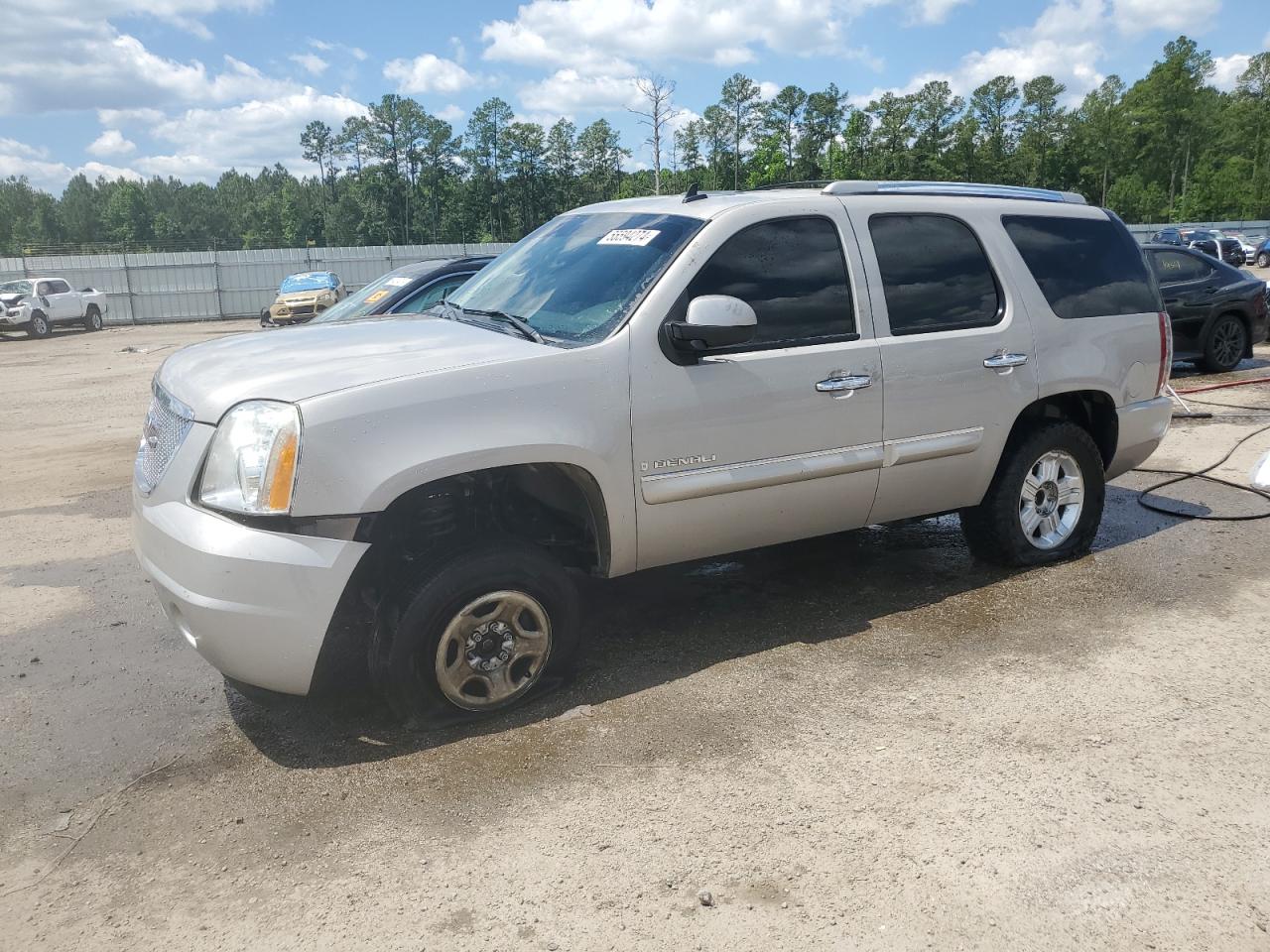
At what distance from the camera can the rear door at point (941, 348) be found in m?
4.66

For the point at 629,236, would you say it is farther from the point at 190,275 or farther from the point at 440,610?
the point at 190,275

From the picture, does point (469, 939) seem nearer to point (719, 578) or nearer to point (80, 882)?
point (80, 882)

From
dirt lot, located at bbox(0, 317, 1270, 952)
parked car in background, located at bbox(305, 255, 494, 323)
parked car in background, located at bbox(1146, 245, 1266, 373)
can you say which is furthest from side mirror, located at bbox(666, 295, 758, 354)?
parked car in background, located at bbox(1146, 245, 1266, 373)

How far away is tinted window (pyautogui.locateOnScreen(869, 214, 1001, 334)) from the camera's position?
15.4 ft

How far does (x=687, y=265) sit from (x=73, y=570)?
4.16 metres

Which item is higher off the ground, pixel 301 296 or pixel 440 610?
pixel 301 296

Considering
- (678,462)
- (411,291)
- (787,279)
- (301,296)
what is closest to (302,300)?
(301,296)

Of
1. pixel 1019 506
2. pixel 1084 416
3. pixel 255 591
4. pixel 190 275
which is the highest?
pixel 190 275

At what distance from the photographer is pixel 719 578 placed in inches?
218

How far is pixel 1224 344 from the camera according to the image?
1280 cm

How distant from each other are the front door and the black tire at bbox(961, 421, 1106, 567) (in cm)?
95

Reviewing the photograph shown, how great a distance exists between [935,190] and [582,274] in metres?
1.90

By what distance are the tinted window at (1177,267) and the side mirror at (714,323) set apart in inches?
424

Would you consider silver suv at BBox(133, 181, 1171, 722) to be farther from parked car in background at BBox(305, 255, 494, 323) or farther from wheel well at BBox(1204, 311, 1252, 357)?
wheel well at BBox(1204, 311, 1252, 357)
